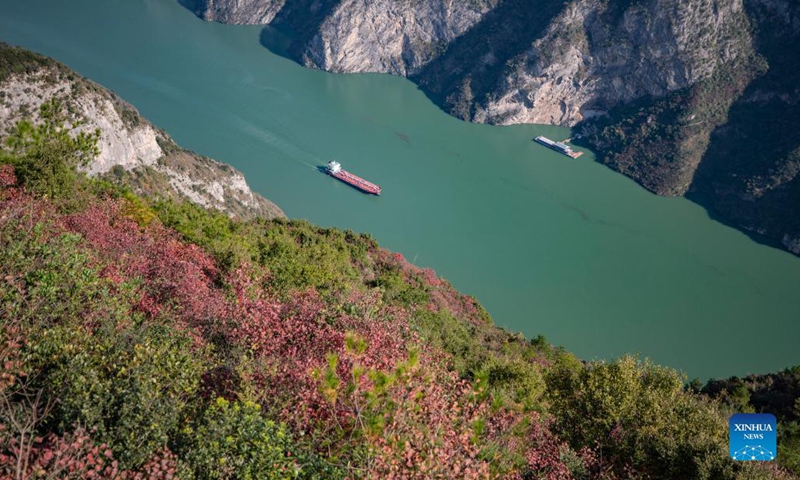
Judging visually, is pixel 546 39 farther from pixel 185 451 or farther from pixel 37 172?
pixel 185 451

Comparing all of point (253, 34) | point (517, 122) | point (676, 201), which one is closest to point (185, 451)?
point (676, 201)

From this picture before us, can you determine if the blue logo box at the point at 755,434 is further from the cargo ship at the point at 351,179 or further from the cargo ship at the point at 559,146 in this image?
the cargo ship at the point at 559,146

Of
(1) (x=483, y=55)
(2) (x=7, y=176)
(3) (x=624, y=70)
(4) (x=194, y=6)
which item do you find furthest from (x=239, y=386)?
(4) (x=194, y=6)

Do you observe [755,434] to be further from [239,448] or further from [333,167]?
[333,167]

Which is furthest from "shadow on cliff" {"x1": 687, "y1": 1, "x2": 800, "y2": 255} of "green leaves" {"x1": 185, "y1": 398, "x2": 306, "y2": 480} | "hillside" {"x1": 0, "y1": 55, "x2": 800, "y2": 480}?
"green leaves" {"x1": 185, "y1": 398, "x2": 306, "y2": 480}

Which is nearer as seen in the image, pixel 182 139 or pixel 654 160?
pixel 182 139

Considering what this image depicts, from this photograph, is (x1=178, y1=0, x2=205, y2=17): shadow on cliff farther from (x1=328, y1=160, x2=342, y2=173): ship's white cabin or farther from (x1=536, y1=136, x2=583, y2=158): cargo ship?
(x1=536, y1=136, x2=583, y2=158): cargo ship
